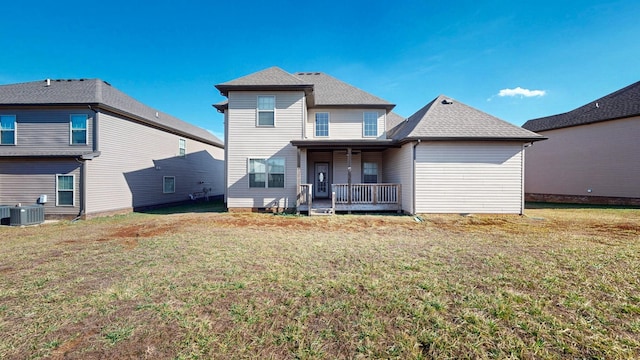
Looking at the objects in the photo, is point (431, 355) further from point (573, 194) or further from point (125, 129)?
point (573, 194)

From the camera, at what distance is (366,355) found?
2.23 m

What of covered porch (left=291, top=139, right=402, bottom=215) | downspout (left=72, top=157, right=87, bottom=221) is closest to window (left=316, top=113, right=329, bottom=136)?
covered porch (left=291, top=139, right=402, bottom=215)

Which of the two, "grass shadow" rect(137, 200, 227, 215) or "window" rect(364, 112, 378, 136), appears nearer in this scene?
"grass shadow" rect(137, 200, 227, 215)

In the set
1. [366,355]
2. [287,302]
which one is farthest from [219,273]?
[366,355]

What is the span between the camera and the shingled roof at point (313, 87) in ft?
34.2

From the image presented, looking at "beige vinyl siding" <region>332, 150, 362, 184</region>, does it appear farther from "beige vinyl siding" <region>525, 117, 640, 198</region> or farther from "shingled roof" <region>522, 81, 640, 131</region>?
"shingled roof" <region>522, 81, 640, 131</region>

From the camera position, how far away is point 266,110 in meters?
10.8

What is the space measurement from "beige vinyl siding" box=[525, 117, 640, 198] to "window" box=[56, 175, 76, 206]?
86.5 ft

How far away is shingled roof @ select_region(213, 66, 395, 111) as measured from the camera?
10438 mm

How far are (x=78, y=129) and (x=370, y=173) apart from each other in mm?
13579

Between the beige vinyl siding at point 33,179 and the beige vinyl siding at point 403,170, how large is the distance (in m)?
13.7

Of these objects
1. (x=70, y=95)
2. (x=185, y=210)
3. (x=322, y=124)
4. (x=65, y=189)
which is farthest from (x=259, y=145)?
(x=70, y=95)

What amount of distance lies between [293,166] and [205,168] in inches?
431

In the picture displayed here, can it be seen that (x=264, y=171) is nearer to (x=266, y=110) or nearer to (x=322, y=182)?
(x=266, y=110)
